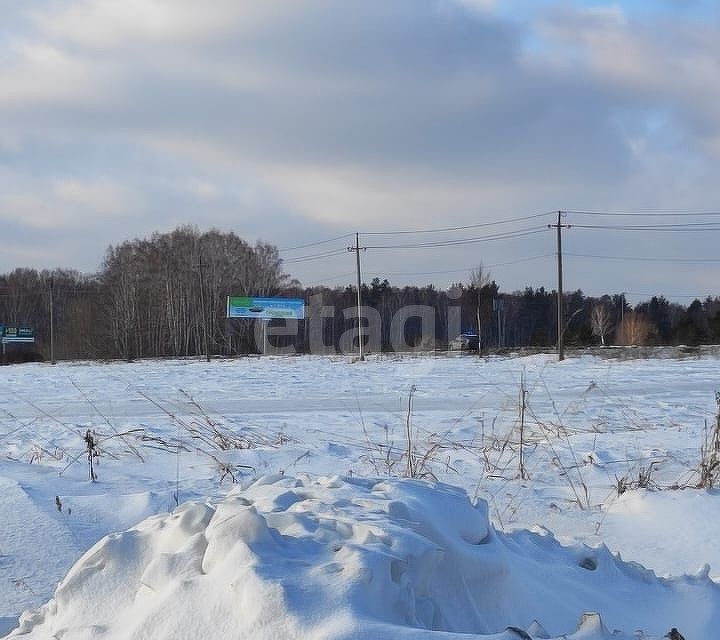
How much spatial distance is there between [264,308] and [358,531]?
41.7 m

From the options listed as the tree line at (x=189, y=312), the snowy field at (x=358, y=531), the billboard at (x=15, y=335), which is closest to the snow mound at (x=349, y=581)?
the snowy field at (x=358, y=531)

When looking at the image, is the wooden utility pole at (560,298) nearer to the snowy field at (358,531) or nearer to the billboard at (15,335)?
the snowy field at (358,531)

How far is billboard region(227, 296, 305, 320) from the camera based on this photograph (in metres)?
42.5

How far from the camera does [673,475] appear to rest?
5.25 m

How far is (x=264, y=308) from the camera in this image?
43375 mm

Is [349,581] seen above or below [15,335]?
below

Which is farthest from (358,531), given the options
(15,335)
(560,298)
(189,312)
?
(15,335)

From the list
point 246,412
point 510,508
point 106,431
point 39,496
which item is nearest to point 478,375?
point 246,412

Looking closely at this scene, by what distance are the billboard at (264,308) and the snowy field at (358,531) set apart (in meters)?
33.7

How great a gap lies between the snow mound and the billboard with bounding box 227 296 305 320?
4023 cm

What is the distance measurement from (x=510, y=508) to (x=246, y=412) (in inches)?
253

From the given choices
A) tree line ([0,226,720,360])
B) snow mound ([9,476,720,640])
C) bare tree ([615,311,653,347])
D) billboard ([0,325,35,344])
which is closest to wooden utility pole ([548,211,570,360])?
tree line ([0,226,720,360])

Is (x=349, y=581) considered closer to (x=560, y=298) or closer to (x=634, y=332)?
(x=560, y=298)

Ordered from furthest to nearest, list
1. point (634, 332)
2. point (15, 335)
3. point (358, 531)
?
1. point (634, 332)
2. point (15, 335)
3. point (358, 531)
